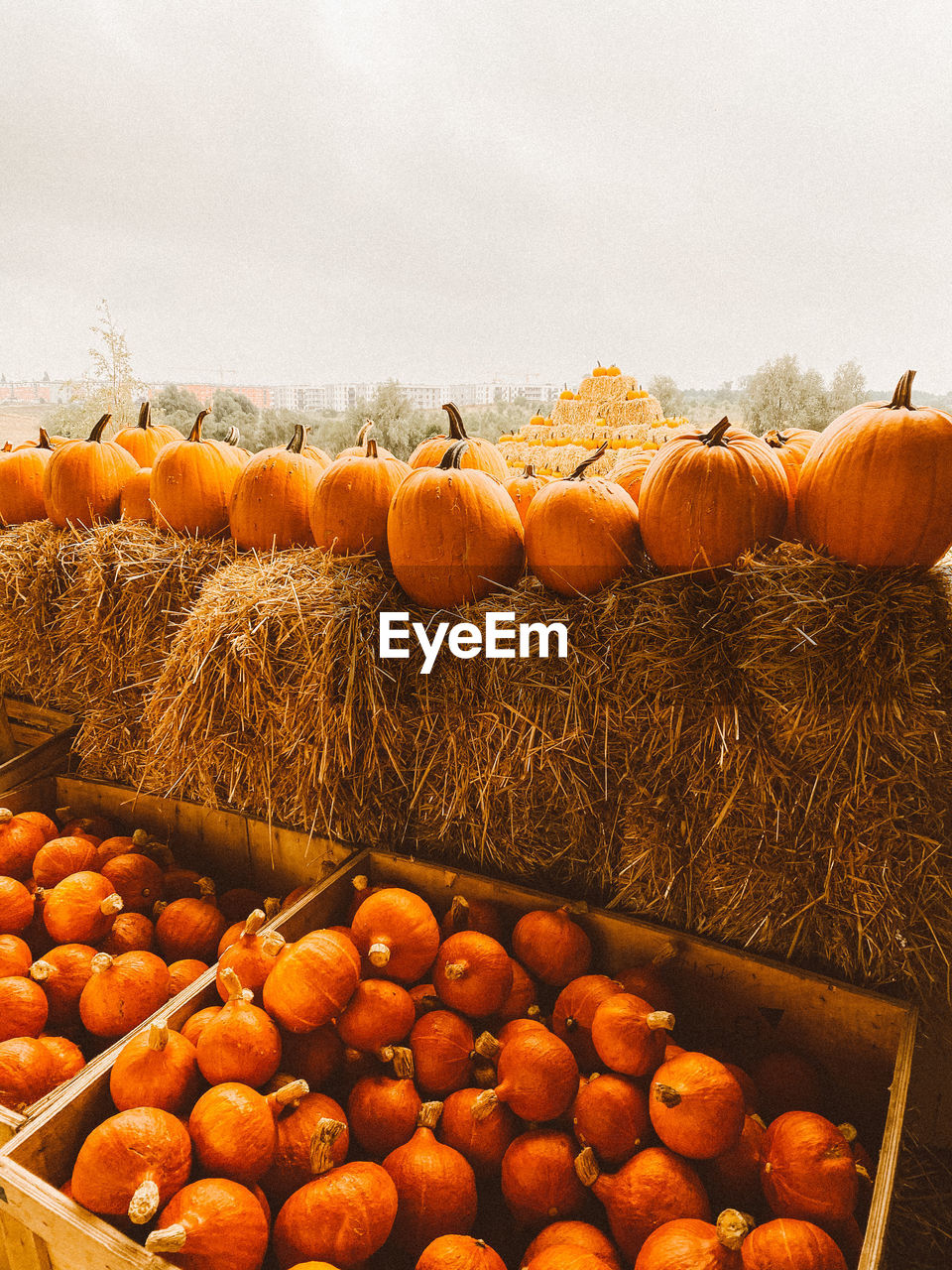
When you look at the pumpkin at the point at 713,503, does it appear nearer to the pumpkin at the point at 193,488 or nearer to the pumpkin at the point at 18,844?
the pumpkin at the point at 193,488

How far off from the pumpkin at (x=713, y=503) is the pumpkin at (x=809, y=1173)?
3.35ft

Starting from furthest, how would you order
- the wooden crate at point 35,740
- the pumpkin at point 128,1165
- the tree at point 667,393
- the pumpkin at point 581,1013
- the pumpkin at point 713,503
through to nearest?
the tree at point 667,393, the wooden crate at point 35,740, the pumpkin at point 713,503, the pumpkin at point 581,1013, the pumpkin at point 128,1165

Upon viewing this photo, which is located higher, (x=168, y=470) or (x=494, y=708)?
(x=168, y=470)

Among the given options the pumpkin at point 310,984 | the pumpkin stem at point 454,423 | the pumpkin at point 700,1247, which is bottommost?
the pumpkin at point 700,1247

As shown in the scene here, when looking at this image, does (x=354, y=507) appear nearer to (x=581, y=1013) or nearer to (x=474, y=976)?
(x=474, y=976)

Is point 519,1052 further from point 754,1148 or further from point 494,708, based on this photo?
point 494,708

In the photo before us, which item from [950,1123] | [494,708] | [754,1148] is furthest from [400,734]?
[950,1123]

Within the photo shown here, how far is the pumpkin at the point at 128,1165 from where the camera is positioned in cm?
105

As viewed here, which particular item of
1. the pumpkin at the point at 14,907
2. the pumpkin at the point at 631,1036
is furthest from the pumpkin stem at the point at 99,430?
the pumpkin at the point at 631,1036

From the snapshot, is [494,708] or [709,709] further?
[494,708]

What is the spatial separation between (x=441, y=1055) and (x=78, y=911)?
95 centimetres

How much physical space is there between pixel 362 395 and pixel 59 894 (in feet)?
32.8

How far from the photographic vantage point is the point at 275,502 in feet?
7.07

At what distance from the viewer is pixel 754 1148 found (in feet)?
3.97
